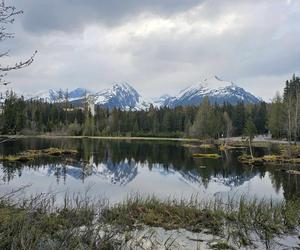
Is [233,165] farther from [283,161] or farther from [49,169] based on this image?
[49,169]

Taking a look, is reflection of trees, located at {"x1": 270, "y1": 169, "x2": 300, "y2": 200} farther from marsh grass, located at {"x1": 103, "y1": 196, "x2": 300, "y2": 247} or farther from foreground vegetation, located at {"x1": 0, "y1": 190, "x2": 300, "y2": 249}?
foreground vegetation, located at {"x1": 0, "y1": 190, "x2": 300, "y2": 249}

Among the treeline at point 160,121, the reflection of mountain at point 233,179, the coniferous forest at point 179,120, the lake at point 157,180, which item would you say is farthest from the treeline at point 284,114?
the reflection of mountain at point 233,179

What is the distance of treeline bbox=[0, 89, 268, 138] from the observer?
379 ft

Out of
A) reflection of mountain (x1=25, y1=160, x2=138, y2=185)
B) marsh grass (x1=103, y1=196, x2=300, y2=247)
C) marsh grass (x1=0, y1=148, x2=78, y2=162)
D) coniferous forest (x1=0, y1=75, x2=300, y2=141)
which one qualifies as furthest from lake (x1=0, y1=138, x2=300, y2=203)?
coniferous forest (x1=0, y1=75, x2=300, y2=141)

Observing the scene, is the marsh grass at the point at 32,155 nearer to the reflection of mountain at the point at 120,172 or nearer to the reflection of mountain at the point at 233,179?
the reflection of mountain at the point at 120,172

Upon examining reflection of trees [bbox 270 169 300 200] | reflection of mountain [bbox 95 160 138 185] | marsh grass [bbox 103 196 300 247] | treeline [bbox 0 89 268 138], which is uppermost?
treeline [bbox 0 89 268 138]

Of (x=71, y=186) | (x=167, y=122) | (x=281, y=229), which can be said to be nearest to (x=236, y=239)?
(x=281, y=229)

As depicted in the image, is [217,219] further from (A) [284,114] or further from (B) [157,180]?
(A) [284,114]

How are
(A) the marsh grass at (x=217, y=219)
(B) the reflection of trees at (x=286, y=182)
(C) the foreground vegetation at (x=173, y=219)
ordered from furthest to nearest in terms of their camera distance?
(B) the reflection of trees at (x=286, y=182)
(A) the marsh grass at (x=217, y=219)
(C) the foreground vegetation at (x=173, y=219)

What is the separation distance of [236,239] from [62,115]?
144762 millimetres

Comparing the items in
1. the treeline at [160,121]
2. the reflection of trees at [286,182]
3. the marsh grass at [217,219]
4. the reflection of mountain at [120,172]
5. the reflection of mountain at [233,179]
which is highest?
the treeline at [160,121]

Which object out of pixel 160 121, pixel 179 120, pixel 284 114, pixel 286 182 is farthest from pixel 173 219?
pixel 160 121

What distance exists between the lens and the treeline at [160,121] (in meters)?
116

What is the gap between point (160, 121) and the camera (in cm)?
15075
